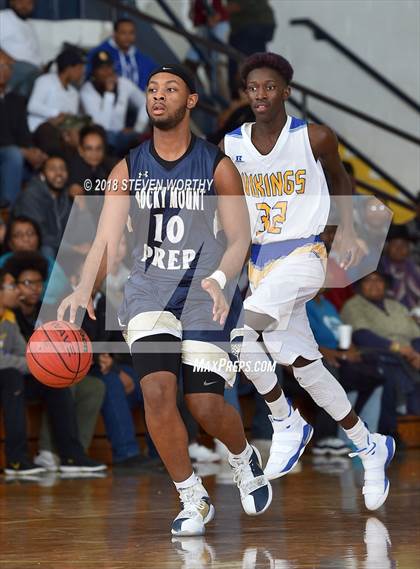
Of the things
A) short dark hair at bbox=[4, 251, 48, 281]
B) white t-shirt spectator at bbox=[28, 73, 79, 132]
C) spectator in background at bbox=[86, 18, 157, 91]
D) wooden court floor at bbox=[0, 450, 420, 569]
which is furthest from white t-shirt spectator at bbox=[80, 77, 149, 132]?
wooden court floor at bbox=[0, 450, 420, 569]

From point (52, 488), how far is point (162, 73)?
3131mm

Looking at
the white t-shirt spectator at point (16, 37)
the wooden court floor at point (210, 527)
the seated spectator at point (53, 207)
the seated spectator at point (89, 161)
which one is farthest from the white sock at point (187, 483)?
the white t-shirt spectator at point (16, 37)

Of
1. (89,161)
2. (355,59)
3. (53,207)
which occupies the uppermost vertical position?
(355,59)

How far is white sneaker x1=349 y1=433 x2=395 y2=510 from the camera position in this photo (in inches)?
251

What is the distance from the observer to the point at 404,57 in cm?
1366

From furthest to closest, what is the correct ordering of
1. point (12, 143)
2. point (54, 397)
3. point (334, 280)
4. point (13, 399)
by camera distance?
point (12, 143) → point (334, 280) → point (54, 397) → point (13, 399)

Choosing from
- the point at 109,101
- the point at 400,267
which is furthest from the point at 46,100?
the point at 400,267

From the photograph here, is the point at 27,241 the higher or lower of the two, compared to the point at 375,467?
higher

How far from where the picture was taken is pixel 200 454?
962cm

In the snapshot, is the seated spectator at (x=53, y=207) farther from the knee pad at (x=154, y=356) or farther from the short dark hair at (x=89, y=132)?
the knee pad at (x=154, y=356)

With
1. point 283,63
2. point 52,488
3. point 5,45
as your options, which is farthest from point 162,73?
point 5,45

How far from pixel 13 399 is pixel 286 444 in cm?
252

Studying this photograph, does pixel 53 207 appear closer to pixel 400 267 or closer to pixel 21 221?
pixel 21 221

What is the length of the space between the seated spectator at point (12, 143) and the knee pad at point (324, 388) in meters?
4.61
